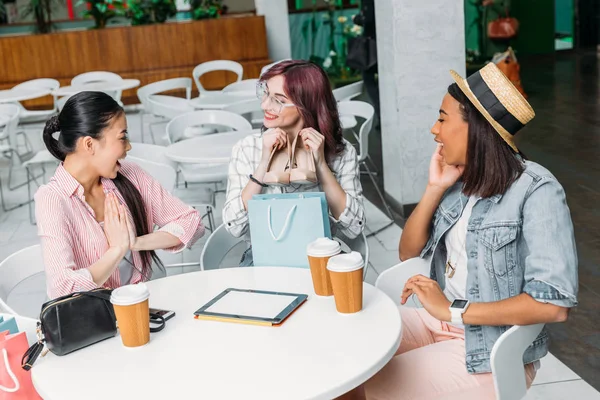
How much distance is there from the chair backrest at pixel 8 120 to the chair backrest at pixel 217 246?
12.3ft

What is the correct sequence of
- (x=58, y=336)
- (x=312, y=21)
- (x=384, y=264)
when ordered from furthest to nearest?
(x=312, y=21) → (x=384, y=264) → (x=58, y=336)

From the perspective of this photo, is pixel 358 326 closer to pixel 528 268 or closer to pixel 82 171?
pixel 528 268

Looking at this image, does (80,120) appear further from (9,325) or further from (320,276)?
(320,276)

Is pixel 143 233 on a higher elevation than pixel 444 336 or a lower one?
higher

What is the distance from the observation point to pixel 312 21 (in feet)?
39.4

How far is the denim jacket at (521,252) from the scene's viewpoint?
1.70m

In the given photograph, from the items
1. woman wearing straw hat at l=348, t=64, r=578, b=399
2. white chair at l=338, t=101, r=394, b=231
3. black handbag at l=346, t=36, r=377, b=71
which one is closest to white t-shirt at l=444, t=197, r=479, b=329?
woman wearing straw hat at l=348, t=64, r=578, b=399

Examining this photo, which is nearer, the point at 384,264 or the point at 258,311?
the point at 258,311

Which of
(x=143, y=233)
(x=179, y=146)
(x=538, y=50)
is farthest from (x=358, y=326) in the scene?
(x=538, y=50)

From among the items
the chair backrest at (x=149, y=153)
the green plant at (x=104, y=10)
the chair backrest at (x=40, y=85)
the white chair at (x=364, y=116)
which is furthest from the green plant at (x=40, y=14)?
the chair backrest at (x=149, y=153)

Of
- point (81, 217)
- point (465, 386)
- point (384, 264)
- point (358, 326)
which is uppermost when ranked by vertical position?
point (81, 217)

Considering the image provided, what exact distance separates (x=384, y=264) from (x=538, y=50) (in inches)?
390

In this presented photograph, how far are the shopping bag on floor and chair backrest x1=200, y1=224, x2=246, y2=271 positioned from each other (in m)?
0.87

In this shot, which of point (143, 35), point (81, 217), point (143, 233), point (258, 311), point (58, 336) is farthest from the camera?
point (143, 35)
